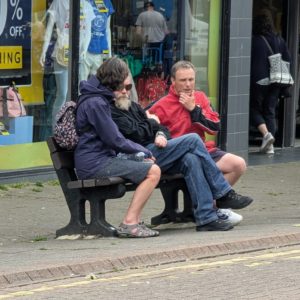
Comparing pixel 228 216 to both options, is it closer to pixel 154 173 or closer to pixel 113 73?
pixel 154 173

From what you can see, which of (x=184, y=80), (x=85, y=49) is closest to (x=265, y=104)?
(x=85, y=49)

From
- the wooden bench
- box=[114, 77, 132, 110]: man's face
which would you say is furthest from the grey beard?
the wooden bench

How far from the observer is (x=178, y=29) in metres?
14.5

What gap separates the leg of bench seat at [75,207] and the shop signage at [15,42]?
3.45 m

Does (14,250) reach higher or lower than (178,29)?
lower

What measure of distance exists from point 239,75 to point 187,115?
202 inches

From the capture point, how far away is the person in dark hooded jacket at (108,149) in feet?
29.8

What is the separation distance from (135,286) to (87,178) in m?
1.84

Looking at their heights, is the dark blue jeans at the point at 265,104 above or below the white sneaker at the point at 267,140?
above

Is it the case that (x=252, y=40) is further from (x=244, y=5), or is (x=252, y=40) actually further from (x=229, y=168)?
(x=229, y=168)

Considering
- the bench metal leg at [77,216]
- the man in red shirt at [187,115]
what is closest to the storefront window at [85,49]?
the man in red shirt at [187,115]

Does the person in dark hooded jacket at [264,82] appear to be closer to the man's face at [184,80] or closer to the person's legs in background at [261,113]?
the person's legs in background at [261,113]

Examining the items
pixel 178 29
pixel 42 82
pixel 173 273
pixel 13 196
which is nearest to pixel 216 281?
pixel 173 273

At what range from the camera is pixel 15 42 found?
12570 millimetres
